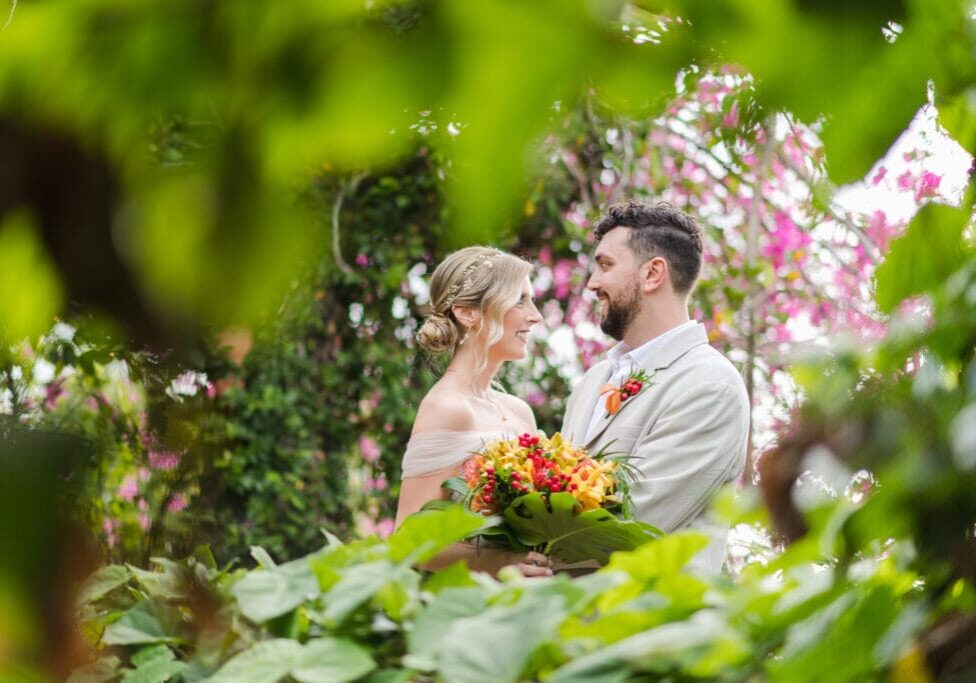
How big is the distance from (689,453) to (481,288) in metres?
1.07

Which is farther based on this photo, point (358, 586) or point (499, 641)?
point (358, 586)

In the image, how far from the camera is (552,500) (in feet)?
7.36

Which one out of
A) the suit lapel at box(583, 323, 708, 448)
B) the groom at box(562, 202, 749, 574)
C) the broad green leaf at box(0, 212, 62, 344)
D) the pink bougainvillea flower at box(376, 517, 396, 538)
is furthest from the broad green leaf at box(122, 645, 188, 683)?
the pink bougainvillea flower at box(376, 517, 396, 538)

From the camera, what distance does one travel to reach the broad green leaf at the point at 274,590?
102 cm

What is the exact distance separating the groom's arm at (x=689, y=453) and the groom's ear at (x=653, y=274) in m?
0.58

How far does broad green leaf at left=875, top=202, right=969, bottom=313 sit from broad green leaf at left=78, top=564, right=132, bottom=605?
1.32ft

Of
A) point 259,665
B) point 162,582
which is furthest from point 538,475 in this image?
point 162,582

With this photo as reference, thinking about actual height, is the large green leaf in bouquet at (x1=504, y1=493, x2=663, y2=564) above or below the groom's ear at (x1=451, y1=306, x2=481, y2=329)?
below

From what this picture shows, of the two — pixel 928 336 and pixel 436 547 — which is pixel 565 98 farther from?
pixel 436 547

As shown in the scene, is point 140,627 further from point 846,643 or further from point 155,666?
point 846,643

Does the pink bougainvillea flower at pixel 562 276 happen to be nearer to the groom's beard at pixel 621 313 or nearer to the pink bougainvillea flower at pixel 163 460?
the groom's beard at pixel 621 313

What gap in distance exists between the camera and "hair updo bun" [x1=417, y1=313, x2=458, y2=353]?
3.81 meters

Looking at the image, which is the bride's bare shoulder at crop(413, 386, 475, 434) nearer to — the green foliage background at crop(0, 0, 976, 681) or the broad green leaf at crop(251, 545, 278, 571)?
the broad green leaf at crop(251, 545, 278, 571)

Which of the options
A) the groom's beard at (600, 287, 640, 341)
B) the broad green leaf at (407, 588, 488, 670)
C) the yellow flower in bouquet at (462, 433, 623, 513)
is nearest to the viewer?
the broad green leaf at (407, 588, 488, 670)
